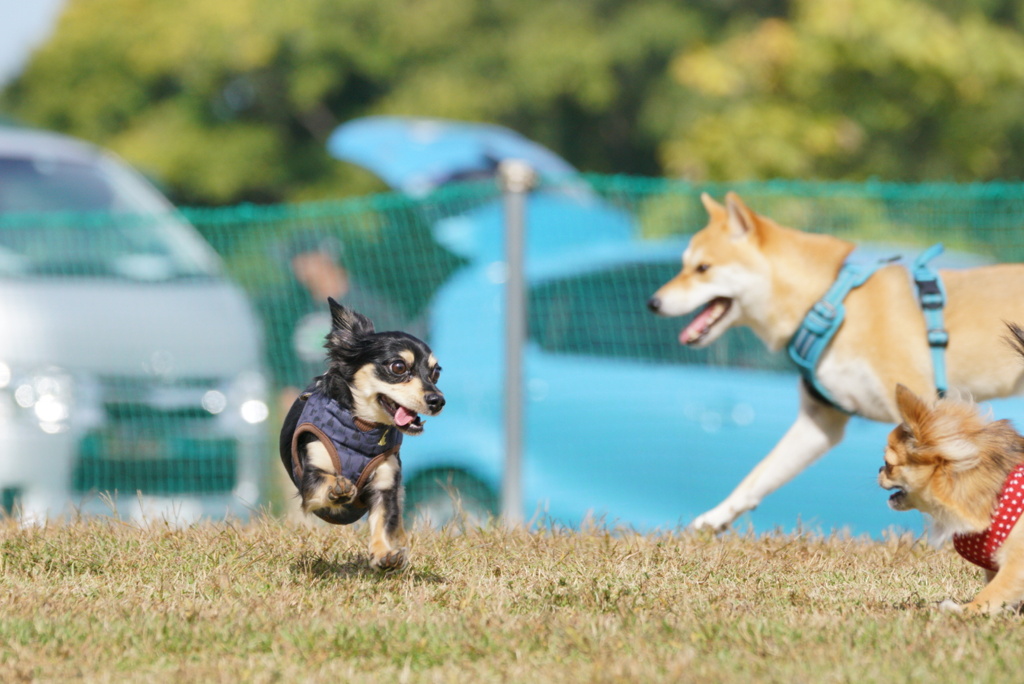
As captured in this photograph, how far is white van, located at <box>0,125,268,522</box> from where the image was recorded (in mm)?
6629

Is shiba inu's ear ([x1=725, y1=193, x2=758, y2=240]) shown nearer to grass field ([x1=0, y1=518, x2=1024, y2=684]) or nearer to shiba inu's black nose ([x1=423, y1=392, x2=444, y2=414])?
grass field ([x1=0, y1=518, x2=1024, y2=684])

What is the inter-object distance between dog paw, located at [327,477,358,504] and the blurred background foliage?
43.8 feet

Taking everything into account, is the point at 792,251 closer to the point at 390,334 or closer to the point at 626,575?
the point at 626,575

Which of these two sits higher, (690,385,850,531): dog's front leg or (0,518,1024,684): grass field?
(690,385,850,531): dog's front leg

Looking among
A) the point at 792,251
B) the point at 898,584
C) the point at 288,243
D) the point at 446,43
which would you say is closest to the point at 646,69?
the point at 446,43

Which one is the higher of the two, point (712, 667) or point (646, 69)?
point (646, 69)

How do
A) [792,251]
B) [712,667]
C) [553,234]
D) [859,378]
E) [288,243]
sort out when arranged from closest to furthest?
1. [712,667]
2. [859,378]
3. [792,251]
4. [553,234]
5. [288,243]

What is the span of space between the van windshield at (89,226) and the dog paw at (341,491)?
3.74 m

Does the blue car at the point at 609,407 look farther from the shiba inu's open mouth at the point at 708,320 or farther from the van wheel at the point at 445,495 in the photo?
the shiba inu's open mouth at the point at 708,320

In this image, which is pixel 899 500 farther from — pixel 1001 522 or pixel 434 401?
pixel 434 401

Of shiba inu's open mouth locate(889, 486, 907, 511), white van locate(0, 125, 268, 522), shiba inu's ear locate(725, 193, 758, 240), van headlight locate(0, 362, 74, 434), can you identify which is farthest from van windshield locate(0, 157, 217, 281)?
shiba inu's open mouth locate(889, 486, 907, 511)

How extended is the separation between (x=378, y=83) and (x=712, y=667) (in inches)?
890

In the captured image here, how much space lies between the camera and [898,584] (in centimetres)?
→ 430

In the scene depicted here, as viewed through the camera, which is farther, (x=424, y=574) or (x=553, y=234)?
(x=553, y=234)
